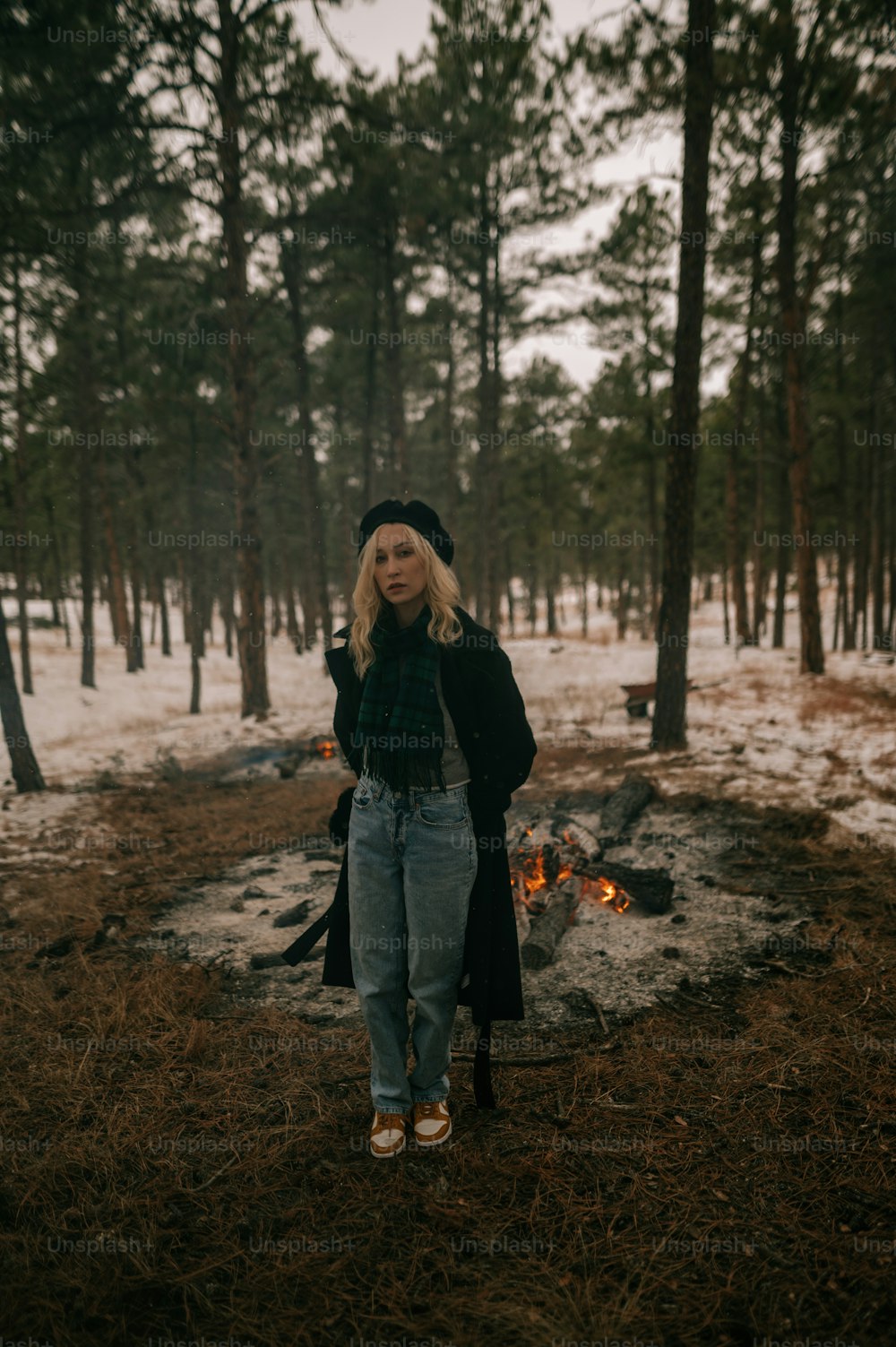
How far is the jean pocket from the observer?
277 centimetres

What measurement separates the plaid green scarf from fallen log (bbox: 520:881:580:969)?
7.34 feet

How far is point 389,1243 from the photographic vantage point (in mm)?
2404

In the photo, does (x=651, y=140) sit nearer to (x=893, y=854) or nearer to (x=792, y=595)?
(x=893, y=854)

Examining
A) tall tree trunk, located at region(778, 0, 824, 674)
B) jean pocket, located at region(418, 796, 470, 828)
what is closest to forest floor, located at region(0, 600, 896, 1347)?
jean pocket, located at region(418, 796, 470, 828)

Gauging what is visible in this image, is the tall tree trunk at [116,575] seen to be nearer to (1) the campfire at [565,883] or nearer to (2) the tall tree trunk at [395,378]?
(2) the tall tree trunk at [395,378]

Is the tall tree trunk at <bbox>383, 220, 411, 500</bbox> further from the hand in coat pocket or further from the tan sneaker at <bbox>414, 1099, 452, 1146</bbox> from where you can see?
the tan sneaker at <bbox>414, 1099, 452, 1146</bbox>

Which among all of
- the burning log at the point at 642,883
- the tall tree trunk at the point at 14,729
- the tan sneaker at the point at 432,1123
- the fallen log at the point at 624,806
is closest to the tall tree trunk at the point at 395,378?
the tall tree trunk at the point at 14,729

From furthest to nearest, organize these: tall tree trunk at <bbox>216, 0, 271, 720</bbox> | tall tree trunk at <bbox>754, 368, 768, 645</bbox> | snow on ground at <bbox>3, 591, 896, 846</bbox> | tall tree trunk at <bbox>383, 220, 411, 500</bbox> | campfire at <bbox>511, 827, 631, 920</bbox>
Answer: tall tree trunk at <bbox>754, 368, 768, 645</bbox>, tall tree trunk at <bbox>383, 220, 411, 500</bbox>, tall tree trunk at <bbox>216, 0, 271, 720</bbox>, snow on ground at <bbox>3, 591, 896, 846</bbox>, campfire at <bbox>511, 827, 631, 920</bbox>

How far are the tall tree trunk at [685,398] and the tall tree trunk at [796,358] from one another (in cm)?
452

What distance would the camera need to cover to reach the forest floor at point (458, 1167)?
213 cm

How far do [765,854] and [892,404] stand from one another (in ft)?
62.8

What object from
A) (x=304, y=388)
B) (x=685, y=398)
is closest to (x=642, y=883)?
(x=685, y=398)

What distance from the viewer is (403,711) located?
2781 mm

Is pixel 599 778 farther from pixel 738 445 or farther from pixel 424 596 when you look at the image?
pixel 738 445
